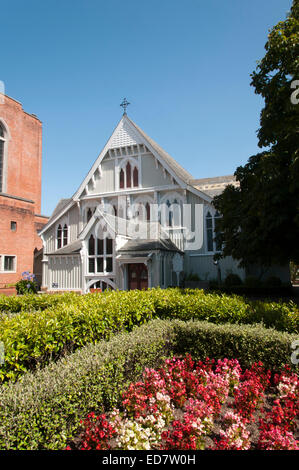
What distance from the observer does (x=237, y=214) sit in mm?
15250

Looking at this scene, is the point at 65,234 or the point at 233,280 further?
the point at 65,234

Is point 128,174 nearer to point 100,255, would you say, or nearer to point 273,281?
point 100,255

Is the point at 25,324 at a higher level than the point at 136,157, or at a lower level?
lower

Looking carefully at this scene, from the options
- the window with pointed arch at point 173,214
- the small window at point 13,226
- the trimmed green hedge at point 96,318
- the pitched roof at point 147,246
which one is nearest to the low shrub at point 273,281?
the pitched roof at point 147,246

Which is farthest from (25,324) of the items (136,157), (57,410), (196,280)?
(136,157)

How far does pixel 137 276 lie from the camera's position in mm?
22969

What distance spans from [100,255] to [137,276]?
3323mm

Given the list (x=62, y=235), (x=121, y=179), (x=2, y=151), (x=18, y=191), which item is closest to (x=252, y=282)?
(x=121, y=179)

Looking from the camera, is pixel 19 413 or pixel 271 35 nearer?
pixel 19 413

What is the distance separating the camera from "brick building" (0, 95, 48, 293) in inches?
1123

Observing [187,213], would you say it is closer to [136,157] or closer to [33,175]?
[136,157]

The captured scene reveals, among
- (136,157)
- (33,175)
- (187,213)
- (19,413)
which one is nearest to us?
(19,413)

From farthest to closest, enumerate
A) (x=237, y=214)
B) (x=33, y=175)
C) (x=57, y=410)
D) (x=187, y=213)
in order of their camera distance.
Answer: (x=33, y=175) → (x=187, y=213) → (x=237, y=214) → (x=57, y=410)

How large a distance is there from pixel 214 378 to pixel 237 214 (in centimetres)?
1014
